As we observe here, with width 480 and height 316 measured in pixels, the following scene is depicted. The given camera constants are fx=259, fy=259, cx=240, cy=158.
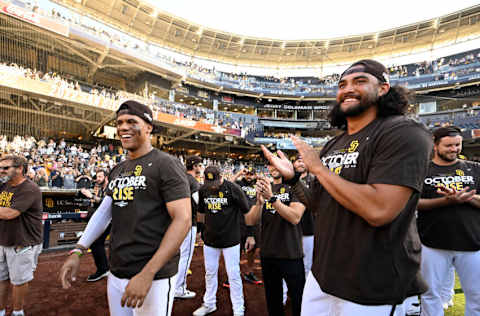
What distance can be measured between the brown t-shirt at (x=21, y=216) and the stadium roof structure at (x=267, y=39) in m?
28.1

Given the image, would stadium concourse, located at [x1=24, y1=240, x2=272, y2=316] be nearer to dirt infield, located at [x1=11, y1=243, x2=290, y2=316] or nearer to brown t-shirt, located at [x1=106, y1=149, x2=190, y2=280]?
dirt infield, located at [x1=11, y1=243, x2=290, y2=316]

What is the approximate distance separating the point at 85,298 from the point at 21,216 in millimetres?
1894

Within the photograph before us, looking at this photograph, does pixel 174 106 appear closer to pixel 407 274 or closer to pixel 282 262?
pixel 282 262

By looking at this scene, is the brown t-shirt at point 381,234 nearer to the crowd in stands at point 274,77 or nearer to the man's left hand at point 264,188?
the man's left hand at point 264,188

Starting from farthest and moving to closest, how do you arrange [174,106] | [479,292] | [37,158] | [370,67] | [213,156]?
1. [213,156]
2. [174,106]
3. [37,158]
4. [479,292]
5. [370,67]

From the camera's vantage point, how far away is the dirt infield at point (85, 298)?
405 cm

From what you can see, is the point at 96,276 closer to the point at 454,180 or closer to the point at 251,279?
the point at 251,279

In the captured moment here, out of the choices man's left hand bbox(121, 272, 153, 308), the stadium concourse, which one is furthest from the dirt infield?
man's left hand bbox(121, 272, 153, 308)

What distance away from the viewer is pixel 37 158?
12906mm

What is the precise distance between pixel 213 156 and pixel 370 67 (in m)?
28.3

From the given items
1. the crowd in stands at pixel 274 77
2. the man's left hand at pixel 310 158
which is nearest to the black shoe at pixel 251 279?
the man's left hand at pixel 310 158

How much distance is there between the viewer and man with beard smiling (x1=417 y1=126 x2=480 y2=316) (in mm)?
2760

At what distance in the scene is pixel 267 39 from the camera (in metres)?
35.0

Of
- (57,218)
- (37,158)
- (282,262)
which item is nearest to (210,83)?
(37,158)
